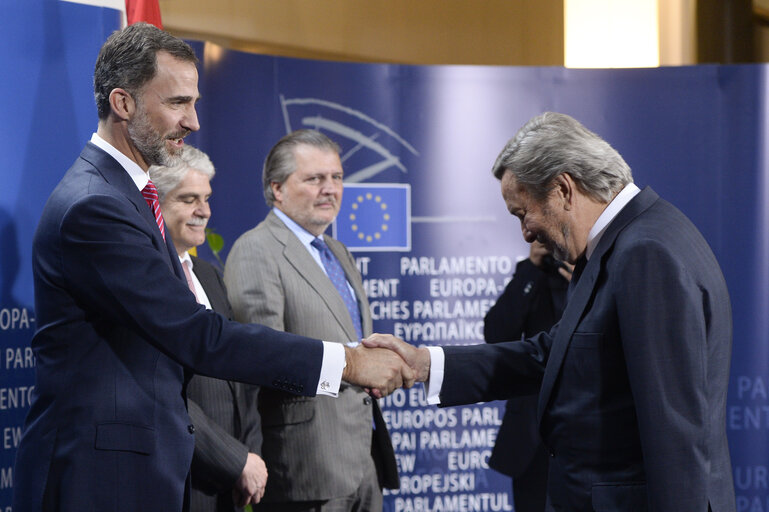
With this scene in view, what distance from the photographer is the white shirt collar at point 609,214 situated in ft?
6.90

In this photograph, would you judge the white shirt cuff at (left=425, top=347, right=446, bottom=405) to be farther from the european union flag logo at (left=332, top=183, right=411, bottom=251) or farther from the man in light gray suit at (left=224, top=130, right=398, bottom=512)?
the european union flag logo at (left=332, top=183, right=411, bottom=251)

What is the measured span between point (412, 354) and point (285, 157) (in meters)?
1.14

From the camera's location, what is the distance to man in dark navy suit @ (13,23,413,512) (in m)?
1.92

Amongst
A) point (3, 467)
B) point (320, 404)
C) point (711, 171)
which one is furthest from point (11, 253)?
point (711, 171)

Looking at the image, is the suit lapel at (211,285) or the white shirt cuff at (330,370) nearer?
the white shirt cuff at (330,370)

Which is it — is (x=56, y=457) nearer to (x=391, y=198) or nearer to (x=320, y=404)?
(x=320, y=404)

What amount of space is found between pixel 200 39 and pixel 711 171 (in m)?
2.70

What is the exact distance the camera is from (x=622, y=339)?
1890 millimetres

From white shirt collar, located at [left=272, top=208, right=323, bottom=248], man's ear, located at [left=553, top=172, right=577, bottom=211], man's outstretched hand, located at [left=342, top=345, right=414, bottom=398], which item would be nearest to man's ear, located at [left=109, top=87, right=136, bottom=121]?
man's outstretched hand, located at [left=342, top=345, right=414, bottom=398]

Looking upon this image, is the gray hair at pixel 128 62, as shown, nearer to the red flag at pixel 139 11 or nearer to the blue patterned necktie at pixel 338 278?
A: the red flag at pixel 139 11

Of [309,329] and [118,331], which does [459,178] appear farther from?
[118,331]

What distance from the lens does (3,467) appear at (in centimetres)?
257

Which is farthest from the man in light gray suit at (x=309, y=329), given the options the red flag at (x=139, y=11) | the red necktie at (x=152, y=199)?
the red necktie at (x=152, y=199)

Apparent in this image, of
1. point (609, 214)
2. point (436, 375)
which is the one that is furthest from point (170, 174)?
point (609, 214)
